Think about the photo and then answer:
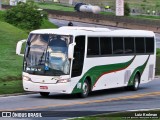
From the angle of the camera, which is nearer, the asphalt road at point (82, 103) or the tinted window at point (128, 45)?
the asphalt road at point (82, 103)

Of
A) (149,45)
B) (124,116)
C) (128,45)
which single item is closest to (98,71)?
(128,45)

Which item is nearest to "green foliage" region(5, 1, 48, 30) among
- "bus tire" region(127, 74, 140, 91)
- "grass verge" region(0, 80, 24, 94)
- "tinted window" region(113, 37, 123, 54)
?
"bus tire" region(127, 74, 140, 91)

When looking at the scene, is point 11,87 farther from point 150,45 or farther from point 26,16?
point 26,16

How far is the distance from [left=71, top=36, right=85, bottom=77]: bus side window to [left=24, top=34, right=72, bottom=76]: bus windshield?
444 millimetres

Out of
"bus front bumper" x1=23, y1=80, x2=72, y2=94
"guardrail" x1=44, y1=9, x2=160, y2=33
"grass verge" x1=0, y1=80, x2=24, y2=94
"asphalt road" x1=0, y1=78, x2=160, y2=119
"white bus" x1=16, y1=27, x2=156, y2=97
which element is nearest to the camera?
"asphalt road" x1=0, y1=78, x2=160, y2=119

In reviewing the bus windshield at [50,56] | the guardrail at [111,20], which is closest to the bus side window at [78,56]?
the bus windshield at [50,56]

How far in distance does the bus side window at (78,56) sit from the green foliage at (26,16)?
1228 inches

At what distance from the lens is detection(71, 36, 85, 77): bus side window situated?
84.0 feet

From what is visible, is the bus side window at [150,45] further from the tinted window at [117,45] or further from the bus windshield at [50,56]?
the bus windshield at [50,56]

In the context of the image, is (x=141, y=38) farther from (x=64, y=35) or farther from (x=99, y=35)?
(x=64, y=35)

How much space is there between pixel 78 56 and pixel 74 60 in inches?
15.3

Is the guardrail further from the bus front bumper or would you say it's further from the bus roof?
the bus front bumper

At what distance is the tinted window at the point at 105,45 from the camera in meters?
27.9

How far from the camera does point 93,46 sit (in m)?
27.1
